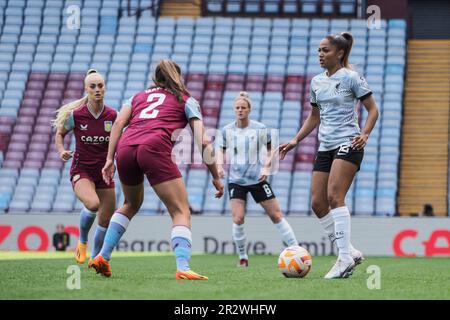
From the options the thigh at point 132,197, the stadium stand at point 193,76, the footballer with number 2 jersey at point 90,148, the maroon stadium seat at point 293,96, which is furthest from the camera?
the maroon stadium seat at point 293,96

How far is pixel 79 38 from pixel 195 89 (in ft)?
13.9

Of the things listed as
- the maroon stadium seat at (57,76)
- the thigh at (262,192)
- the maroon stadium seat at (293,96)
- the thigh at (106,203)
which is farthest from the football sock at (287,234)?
the maroon stadium seat at (57,76)

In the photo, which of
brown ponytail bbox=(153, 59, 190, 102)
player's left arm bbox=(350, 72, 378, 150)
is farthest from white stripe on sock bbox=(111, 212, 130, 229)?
player's left arm bbox=(350, 72, 378, 150)

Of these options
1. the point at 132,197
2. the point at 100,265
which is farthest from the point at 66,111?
the point at 100,265

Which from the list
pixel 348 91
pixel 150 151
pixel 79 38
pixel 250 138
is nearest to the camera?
pixel 150 151

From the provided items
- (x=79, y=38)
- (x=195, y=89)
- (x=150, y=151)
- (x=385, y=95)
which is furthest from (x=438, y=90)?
(x=150, y=151)

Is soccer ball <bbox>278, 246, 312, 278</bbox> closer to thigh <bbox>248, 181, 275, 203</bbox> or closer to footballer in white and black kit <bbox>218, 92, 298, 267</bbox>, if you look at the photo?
footballer in white and black kit <bbox>218, 92, 298, 267</bbox>

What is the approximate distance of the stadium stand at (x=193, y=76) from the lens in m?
20.9

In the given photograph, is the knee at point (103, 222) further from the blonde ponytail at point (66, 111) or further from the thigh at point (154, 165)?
the thigh at point (154, 165)

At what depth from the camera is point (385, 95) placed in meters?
22.7

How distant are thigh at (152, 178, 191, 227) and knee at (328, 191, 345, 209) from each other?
1449mm

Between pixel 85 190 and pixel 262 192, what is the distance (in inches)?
113

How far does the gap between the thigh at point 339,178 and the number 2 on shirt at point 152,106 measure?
1717mm
